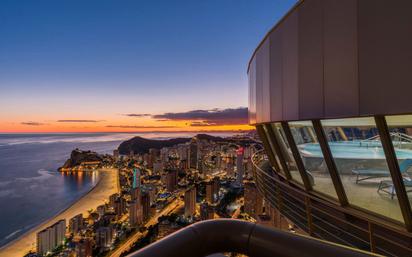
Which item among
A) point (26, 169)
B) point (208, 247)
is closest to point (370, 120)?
point (208, 247)

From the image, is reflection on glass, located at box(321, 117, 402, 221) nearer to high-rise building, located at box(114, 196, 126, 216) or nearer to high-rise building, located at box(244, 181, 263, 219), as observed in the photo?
high-rise building, located at box(244, 181, 263, 219)

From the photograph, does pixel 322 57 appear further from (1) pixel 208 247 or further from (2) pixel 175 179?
(2) pixel 175 179

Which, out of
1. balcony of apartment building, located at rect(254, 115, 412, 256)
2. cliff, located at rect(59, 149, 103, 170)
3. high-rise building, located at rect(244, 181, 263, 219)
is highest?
balcony of apartment building, located at rect(254, 115, 412, 256)

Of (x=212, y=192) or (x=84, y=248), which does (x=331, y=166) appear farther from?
(x=212, y=192)

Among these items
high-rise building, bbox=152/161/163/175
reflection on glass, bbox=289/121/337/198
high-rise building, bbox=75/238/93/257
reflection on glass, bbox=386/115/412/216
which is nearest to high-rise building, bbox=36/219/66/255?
high-rise building, bbox=75/238/93/257

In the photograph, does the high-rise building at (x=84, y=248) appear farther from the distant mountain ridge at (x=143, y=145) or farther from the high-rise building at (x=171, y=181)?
the distant mountain ridge at (x=143, y=145)

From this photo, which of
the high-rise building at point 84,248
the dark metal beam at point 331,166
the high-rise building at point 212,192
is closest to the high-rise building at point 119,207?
the high-rise building at point 84,248
